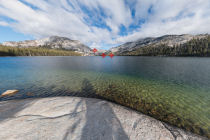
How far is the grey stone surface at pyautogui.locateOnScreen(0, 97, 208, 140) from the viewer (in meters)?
4.02

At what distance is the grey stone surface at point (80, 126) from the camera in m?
4.02

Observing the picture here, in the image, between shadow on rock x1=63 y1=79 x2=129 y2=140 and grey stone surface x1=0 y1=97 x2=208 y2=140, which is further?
shadow on rock x1=63 y1=79 x2=129 y2=140

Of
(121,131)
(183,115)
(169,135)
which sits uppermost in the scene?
(121,131)

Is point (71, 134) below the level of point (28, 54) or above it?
below

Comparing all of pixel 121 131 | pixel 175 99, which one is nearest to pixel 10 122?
pixel 121 131

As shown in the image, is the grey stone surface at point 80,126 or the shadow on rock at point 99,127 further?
the shadow on rock at point 99,127

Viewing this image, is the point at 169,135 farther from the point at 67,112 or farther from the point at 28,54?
the point at 28,54

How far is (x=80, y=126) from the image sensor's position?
466 centimetres

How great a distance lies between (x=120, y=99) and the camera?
32.4ft

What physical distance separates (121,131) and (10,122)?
693cm

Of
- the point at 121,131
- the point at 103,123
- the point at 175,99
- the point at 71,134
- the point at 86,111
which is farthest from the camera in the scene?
the point at 175,99

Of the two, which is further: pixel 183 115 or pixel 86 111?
pixel 183 115

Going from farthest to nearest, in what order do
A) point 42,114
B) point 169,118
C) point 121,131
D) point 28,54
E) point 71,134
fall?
point 28,54 → point 169,118 → point 42,114 → point 121,131 → point 71,134

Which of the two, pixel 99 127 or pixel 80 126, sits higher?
pixel 80 126
